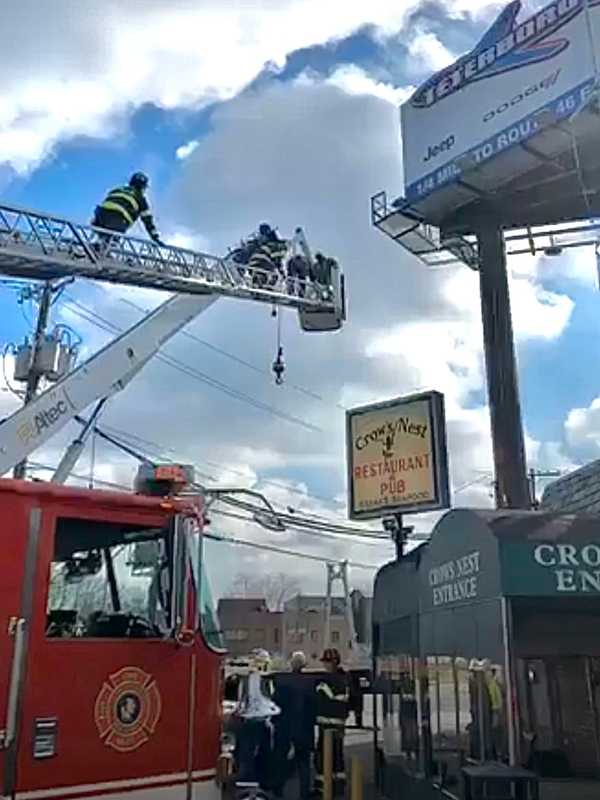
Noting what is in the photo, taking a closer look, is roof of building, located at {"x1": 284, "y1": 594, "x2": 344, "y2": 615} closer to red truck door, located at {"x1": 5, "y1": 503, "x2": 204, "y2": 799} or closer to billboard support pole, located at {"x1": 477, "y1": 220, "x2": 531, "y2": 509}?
billboard support pole, located at {"x1": 477, "y1": 220, "x2": 531, "y2": 509}

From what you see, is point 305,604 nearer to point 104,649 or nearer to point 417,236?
point 417,236

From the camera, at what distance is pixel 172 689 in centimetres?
513

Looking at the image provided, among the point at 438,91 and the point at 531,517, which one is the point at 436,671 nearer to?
the point at 531,517

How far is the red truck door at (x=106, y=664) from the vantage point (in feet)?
15.4

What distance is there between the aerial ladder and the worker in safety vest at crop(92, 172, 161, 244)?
23cm

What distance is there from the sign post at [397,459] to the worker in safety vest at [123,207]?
6.28m

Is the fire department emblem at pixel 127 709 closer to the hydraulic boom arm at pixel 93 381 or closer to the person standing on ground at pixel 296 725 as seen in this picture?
the person standing on ground at pixel 296 725

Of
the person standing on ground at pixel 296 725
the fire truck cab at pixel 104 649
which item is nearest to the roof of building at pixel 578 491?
the person standing on ground at pixel 296 725

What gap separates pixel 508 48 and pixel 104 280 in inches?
705

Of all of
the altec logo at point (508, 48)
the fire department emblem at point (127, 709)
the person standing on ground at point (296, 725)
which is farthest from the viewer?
the altec logo at point (508, 48)

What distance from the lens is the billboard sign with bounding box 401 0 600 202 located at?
947 inches

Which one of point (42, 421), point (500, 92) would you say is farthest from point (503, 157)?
point (42, 421)

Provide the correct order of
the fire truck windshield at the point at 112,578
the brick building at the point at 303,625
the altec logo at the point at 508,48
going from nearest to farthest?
the fire truck windshield at the point at 112,578 → the altec logo at the point at 508,48 → the brick building at the point at 303,625

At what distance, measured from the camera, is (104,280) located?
1366cm
